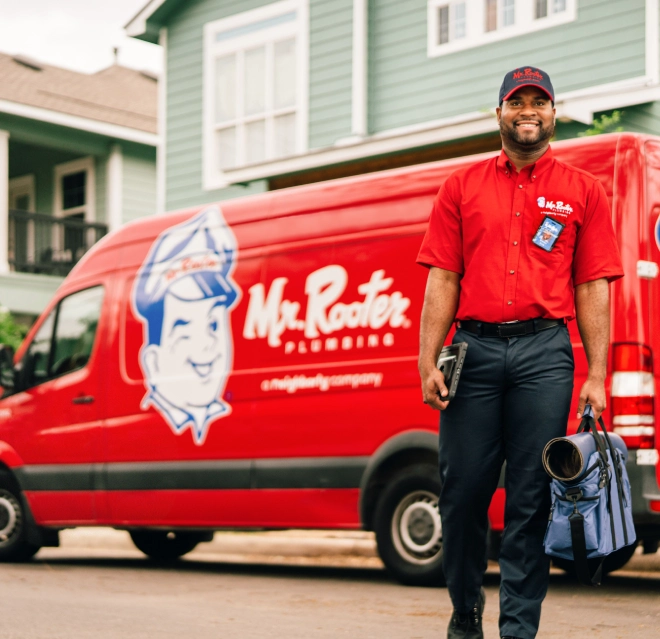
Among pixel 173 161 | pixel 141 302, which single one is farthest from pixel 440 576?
pixel 173 161

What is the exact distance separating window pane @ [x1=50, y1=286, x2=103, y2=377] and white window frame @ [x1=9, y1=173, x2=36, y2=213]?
16.0 metres

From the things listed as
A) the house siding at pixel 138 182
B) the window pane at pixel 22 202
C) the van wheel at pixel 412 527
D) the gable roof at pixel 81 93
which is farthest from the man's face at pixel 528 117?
the window pane at pixel 22 202

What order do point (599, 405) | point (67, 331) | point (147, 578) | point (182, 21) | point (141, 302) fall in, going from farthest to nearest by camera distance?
point (182, 21), point (67, 331), point (141, 302), point (147, 578), point (599, 405)

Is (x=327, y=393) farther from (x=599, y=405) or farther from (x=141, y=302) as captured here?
(x=599, y=405)

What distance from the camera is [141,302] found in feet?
29.1

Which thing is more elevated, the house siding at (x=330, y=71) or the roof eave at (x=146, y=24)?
the roof eave at (x=146, y=24)

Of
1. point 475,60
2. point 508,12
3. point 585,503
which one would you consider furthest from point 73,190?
point 585,503

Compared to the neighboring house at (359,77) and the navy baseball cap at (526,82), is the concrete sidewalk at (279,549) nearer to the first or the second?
the neighboring house at (359,77)

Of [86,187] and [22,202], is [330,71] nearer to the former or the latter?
[86,187]

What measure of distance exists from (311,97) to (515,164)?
11.7 m

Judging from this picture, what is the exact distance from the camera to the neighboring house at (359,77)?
1282cm

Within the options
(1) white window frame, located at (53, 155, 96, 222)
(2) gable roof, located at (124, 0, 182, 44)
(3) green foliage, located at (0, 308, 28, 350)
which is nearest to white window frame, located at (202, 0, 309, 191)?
(2) gable roof, located at (124, 0, 182, 44)

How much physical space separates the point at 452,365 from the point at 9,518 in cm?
606

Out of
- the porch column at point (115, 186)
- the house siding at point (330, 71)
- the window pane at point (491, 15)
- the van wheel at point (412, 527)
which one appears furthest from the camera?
the porch column at point (115, 186)
